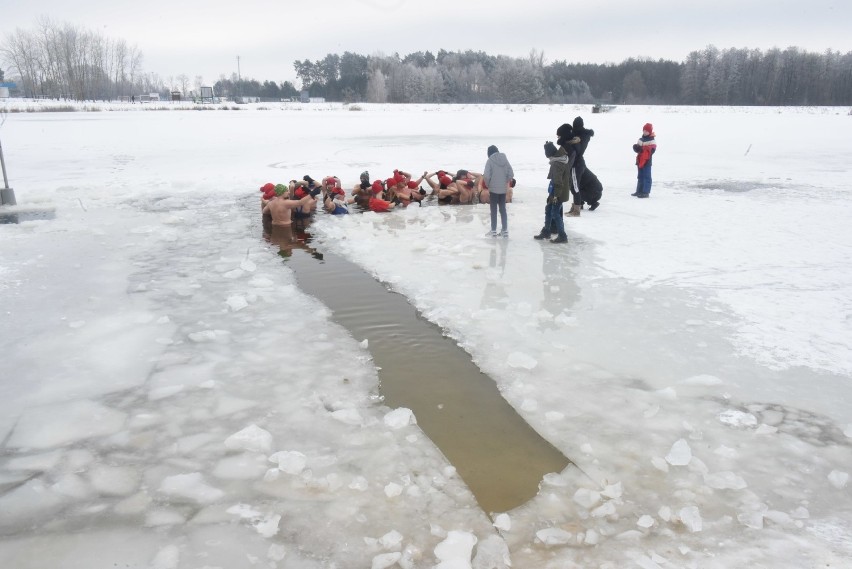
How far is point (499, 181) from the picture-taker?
347 inches

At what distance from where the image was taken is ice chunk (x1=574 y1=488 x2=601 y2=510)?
320 cm

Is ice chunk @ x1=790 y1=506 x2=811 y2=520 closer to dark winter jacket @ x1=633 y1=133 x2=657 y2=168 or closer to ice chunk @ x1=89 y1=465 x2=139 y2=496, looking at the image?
ice chunk @ x1=89 y1=465 x2=139 y2=496

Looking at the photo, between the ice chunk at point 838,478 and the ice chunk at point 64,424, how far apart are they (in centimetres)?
434

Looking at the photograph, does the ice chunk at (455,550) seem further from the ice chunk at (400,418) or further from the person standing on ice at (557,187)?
the person standing on ice at (557,187)

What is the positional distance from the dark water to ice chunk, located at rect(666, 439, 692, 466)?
0.62 meters

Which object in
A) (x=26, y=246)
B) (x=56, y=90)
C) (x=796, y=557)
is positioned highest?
(x=56, y=90)

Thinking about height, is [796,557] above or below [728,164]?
below

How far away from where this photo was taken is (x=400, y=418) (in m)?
3.97

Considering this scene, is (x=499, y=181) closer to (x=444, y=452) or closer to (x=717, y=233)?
(x=717, y=233)

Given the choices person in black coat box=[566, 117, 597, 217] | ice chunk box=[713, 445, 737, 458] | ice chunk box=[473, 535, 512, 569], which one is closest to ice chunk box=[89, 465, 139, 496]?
ice chunk box=[473, 535, 512, 569]

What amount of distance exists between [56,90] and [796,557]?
105435 mm

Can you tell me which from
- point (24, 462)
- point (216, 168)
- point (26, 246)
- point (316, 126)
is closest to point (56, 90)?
point (316, 126)

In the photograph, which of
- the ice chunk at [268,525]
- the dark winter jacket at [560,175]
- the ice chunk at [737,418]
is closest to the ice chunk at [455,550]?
the ice chunk at [268,525]

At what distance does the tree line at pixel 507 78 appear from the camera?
87.8 m
